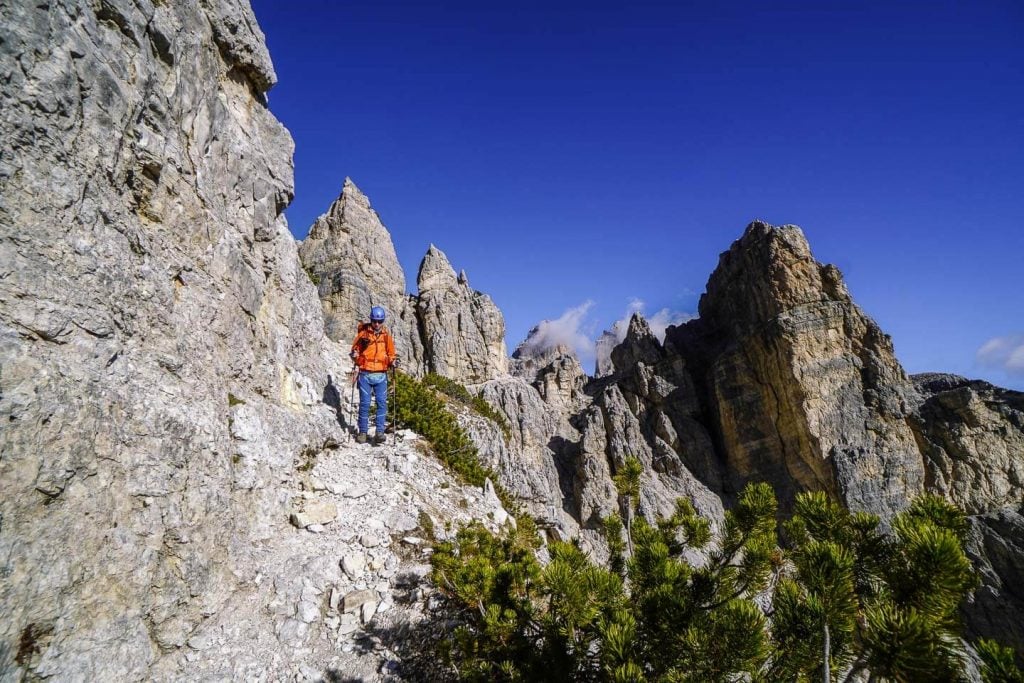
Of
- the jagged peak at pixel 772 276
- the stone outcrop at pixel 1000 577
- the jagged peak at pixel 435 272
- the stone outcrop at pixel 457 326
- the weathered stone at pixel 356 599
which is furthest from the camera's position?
the jagged peak at pixel 435 272

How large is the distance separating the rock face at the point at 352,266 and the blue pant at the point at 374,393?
1293 centimetres

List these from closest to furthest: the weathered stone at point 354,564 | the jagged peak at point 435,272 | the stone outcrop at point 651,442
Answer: the weathered stone at point 354,564 → the stone outcrop at point 651,442 → the jagged peak at point 435,272

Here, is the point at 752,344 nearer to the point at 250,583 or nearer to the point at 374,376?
the point at 374,376

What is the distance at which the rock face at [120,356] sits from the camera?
4.54 metres

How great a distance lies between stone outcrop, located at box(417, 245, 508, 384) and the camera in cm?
4328

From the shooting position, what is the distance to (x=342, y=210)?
3225 centimetres

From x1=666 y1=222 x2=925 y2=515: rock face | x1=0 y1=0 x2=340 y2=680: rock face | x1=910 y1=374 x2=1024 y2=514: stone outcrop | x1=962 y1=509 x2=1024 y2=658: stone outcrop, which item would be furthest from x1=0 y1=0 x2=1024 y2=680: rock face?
x1=910 y1=374 x2=1024 y2=514: stone outcrop

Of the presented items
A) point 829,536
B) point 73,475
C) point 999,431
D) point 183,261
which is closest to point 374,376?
point 183,261

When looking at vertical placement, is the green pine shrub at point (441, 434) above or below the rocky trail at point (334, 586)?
above

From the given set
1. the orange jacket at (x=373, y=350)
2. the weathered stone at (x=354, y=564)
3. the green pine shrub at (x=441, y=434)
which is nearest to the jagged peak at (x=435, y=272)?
the green pine shrub at (x=441, y=434)

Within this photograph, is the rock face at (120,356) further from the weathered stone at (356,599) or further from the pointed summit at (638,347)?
the pointed summit at (638,347)

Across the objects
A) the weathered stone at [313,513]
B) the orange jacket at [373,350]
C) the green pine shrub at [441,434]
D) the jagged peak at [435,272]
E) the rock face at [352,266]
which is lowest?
the weathered stone at [313,513]

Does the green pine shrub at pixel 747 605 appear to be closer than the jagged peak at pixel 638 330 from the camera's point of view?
Yes

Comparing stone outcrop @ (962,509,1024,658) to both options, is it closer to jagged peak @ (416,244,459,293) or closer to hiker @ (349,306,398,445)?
hiker @ (349,306,398,445)
